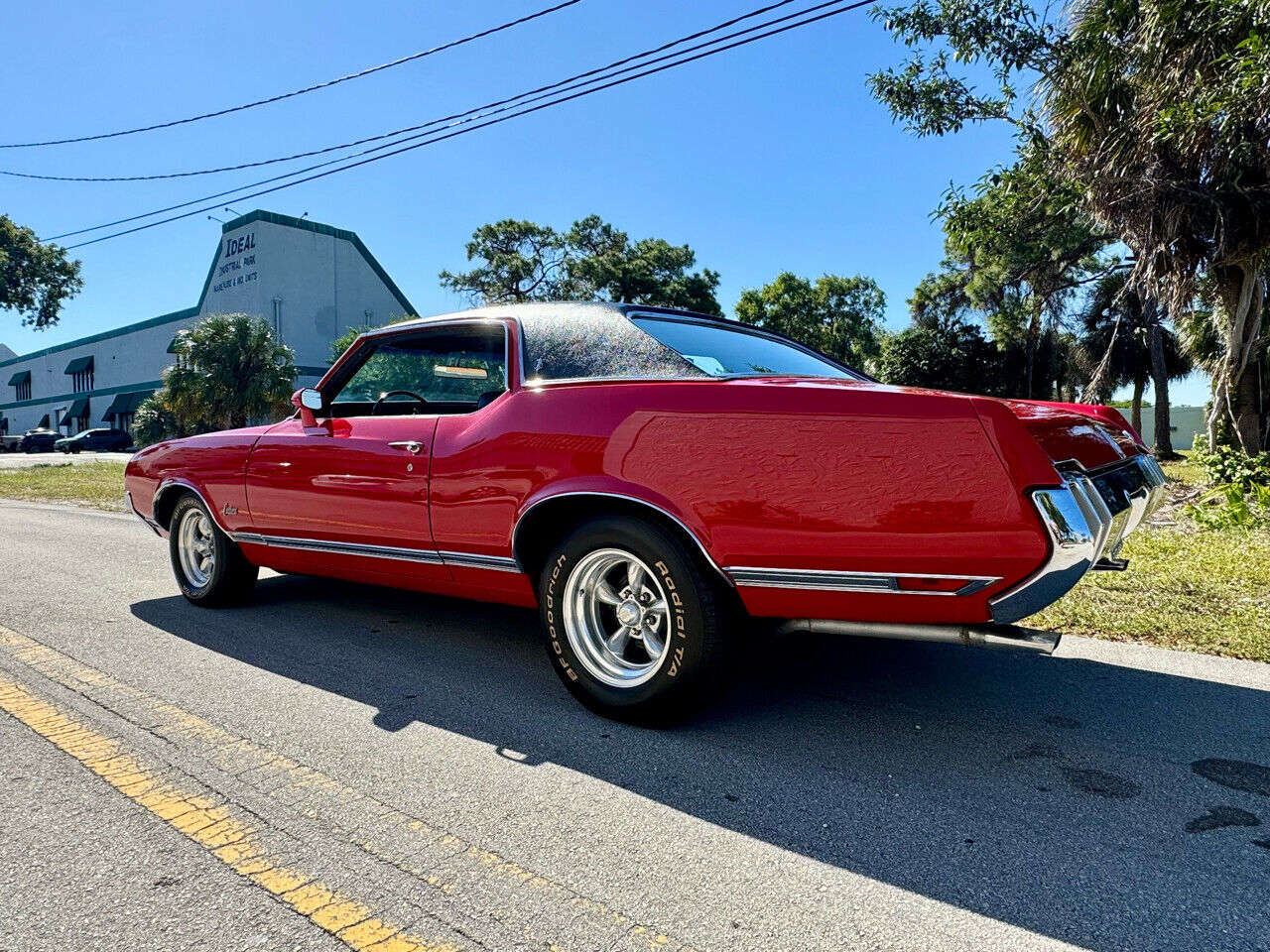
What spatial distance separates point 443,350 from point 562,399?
1300 millimetres

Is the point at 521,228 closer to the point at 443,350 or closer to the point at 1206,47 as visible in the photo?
the point at 1206,47

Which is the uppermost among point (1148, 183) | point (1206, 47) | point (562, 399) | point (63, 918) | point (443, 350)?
point (1206, 47)

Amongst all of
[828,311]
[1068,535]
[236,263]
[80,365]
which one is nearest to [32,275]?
[236,263]

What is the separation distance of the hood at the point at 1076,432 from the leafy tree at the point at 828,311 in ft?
134

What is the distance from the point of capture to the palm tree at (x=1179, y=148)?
856cm

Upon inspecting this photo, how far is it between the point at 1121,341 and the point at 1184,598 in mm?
28696

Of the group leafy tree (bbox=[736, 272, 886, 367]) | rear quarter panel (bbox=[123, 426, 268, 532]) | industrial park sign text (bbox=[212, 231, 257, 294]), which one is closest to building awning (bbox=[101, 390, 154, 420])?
industrial park sign text (bbox=[212, 231, 257, 294])

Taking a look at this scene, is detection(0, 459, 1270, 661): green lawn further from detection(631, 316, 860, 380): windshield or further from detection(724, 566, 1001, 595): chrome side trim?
detection(724, 566, 1001, 595): chrome side trim

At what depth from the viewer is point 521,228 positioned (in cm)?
4322

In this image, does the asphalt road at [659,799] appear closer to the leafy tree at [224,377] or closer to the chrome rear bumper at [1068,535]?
the chrome rear bumper at [1068,535]

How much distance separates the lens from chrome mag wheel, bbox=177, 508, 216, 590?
5.20 meters

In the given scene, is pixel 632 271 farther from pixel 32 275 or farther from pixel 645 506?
pixel 645 506

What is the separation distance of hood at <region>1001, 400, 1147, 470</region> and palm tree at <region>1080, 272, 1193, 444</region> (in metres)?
26.9

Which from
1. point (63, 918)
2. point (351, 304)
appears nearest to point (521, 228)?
point (351, 304)
